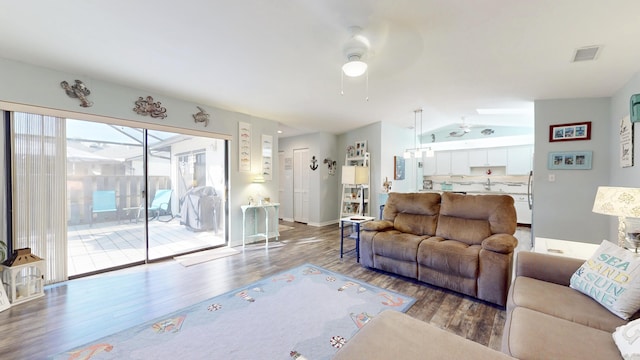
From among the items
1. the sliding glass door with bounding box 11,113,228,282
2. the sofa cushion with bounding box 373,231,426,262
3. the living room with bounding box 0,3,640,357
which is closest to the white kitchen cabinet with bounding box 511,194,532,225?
the living room with bounding box 0,3,640,357

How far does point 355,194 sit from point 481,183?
3.98 meters

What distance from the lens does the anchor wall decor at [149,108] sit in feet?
11.0

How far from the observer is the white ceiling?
1.90 meters

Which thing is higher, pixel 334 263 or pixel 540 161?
pixel 540 161

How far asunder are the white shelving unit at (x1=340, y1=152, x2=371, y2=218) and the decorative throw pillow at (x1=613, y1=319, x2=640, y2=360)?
462 centimetres

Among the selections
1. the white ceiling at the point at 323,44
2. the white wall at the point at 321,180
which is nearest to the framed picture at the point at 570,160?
the white ceiling at the point at 323,44

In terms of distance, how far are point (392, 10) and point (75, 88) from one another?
139 inches

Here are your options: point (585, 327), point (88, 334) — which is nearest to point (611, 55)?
point (585, 327)

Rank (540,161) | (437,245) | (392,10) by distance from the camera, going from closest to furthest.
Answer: (392,10) → (437,245) → (540,161)

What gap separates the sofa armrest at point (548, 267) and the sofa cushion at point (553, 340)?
2.14 ft

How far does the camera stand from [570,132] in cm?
366

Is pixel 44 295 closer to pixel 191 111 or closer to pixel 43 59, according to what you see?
pixel 43 59

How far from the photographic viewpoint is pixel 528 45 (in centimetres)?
236

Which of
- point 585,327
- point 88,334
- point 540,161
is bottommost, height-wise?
point 88,334
